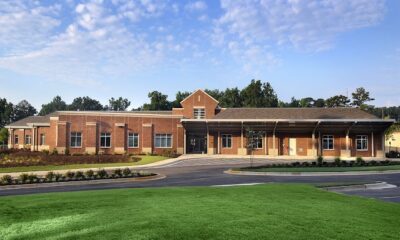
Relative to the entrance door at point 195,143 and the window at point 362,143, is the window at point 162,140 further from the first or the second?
the window at point 362,143

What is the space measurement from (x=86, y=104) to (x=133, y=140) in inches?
4974

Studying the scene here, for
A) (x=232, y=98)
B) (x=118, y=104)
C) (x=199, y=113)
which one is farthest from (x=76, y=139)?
(x=118, y=104)

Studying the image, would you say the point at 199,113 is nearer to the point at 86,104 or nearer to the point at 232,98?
the point at 232,98

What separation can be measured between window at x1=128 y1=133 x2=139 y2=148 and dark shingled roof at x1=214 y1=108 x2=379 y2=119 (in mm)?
10987

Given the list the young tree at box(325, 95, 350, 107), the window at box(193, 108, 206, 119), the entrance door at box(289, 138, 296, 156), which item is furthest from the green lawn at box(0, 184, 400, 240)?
the young tree at box(325, 95, 350, 107)

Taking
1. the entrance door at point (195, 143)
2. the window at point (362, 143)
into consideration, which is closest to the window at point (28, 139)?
the entrance door at point (195, 143)

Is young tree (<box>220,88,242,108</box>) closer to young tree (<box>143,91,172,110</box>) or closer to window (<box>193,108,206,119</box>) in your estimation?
young tree (<box>143,91,172,110</box>)

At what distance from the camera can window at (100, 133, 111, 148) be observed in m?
50.5

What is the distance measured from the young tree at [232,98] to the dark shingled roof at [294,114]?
42677 mm

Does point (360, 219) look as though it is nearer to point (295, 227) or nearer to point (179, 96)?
point (295, 227)

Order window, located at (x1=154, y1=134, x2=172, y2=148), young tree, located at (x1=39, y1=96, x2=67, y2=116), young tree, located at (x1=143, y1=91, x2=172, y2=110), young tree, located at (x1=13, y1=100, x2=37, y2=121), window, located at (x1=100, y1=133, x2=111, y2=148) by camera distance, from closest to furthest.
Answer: window, located at (x1=100, y1=133, x2=111, y2=148), window, located at (x1=154, y1=134, x2=172, y2=148), young tree, located at (x1=143, y1=91, x2=172, y2=110), young tree, located at (x1=13, y1=100, x2=37, y2=121), young tree, located at (x1=39, y1=96, x2=67, y2=116)

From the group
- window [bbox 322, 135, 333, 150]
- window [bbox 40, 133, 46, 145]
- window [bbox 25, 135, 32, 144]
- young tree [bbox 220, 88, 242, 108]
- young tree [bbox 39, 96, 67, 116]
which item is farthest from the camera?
young tree [bbox 39, 96, 67, 116]

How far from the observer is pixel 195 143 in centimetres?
5194

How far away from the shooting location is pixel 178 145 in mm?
50781
